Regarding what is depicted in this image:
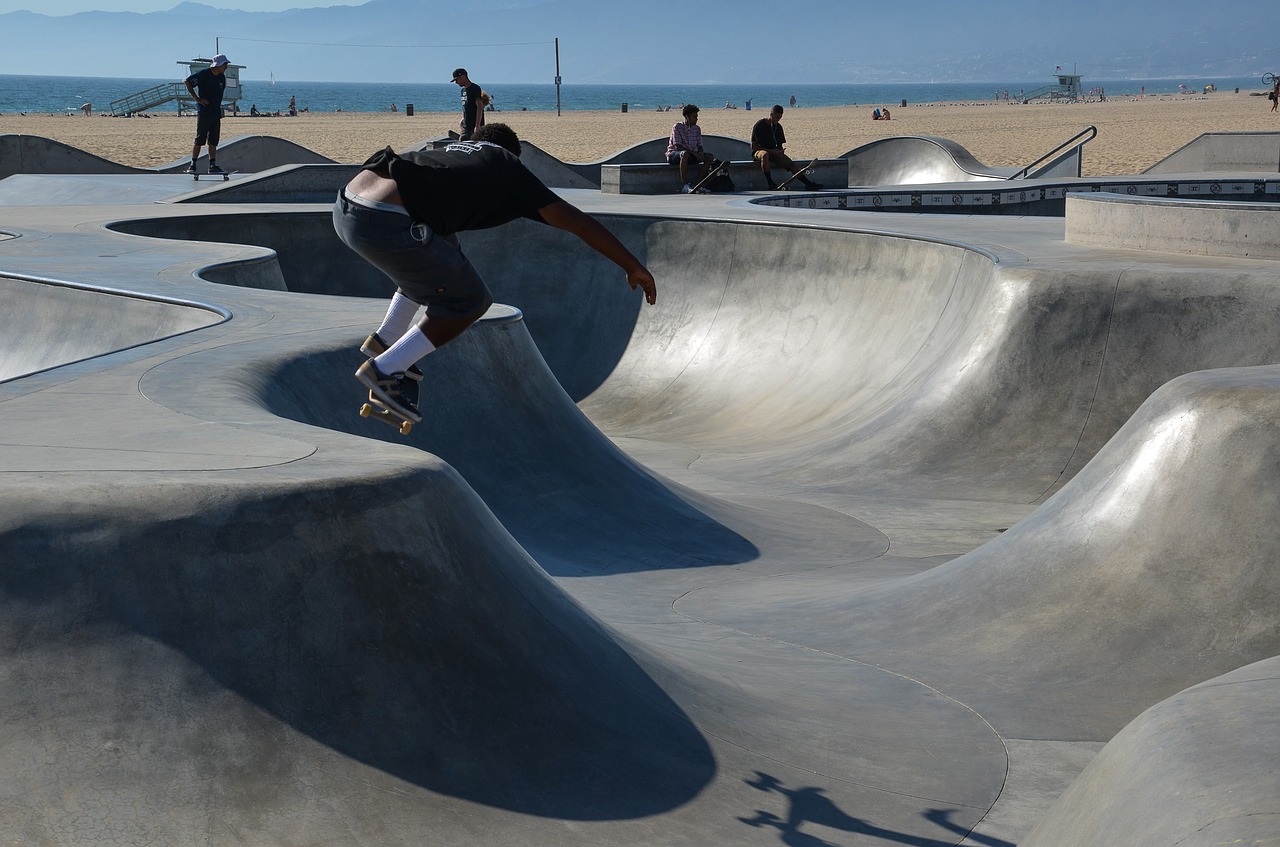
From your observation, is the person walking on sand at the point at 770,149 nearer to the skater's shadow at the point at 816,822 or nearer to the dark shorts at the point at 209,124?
the dark shorts at the point at 209,124

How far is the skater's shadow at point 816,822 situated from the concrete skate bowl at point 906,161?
995 inches

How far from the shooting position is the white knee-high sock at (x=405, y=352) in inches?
219

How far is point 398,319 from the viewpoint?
5.78m

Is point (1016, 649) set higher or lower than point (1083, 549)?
lower

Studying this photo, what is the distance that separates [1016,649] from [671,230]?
10.4 meters

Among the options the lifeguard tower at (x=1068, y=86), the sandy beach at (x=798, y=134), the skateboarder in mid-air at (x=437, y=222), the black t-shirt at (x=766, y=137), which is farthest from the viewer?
the lifeguard tower at (x=1068, y=86)

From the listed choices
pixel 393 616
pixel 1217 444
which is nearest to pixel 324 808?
pixel 393 616

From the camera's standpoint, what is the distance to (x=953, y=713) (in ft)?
18.5

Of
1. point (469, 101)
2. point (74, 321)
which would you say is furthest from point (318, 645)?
point (469, 101)

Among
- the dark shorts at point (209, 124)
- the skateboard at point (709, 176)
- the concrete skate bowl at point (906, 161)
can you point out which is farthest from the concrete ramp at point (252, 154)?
the concrete skate bowl at point (906, 161)

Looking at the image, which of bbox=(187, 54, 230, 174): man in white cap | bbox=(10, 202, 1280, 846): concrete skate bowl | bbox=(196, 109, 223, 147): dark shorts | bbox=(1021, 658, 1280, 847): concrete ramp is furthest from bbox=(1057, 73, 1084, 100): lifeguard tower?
bbox=(1021, 658, 1280, 847): concrete ramp

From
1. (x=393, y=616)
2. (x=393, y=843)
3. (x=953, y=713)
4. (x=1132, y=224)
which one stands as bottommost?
(x=953, y=713)

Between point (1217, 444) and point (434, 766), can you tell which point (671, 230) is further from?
point (434, 766)

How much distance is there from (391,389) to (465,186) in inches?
40.2
